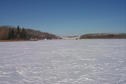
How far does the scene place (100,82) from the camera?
2.22 meters

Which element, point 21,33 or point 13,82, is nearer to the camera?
point 13,82

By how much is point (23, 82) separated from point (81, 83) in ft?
4.08

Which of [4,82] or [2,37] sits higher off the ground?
[2,37]

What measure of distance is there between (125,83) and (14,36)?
6082 cm

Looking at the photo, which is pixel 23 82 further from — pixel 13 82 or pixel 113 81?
pixel 113 81

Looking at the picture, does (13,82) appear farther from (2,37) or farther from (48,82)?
(2,37)

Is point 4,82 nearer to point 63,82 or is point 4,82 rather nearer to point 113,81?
point 63,82

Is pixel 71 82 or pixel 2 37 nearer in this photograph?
pixel 71 82

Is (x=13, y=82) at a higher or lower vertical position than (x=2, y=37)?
lower

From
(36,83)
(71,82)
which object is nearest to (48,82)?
(36,83)

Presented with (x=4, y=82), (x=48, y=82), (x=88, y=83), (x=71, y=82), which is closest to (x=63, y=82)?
(x=71, y=82)

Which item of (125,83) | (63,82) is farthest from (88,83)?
(125,83)

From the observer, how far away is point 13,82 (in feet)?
7.43

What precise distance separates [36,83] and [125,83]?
186 centimetres
